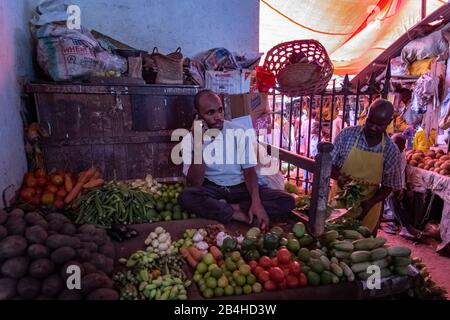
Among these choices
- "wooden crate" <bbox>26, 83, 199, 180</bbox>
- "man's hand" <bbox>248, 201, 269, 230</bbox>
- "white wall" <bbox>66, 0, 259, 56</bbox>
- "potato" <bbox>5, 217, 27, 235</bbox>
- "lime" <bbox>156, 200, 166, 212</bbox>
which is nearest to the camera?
"potato" <bbox>5, 217, 27, 235</bbox>

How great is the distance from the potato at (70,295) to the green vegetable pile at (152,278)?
26cm

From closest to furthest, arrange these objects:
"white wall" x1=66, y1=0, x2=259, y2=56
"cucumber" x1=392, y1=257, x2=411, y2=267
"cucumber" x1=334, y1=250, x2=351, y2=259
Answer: "cucumber" x1=392, y1=257, x2=411, y2=267 < "cucumber" x1=334, y1=250, x2=351, y2=259 < "white wall" x1=66, y1=0, x2=259, y2=56

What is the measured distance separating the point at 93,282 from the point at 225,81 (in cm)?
351

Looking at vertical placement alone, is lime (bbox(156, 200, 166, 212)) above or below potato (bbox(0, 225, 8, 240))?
below

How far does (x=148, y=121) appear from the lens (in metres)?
4.35

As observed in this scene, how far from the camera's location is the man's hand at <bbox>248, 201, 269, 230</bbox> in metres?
3.29

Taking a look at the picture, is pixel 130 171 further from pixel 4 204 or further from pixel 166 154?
pixel 4 204

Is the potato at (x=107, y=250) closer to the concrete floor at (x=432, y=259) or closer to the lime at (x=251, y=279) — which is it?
the lime at (x=251, y=279)

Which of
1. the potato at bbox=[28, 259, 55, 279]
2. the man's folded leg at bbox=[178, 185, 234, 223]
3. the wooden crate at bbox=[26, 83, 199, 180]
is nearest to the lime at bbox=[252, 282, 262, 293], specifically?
the man's folded leg at bbox=[178, 185, 234, 223]

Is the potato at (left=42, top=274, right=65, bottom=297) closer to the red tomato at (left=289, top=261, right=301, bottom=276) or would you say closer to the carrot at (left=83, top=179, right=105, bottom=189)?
the red tomato at (left=289, top=261, right=301, bottom=276)

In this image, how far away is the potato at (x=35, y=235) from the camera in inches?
82.0

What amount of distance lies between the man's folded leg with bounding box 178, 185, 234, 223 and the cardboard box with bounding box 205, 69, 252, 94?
6.00ft

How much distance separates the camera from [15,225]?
2160 millimetres

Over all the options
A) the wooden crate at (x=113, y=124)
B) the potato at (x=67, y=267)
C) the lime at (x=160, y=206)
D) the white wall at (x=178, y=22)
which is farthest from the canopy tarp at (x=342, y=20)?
the potato at (x=67, y=267)
